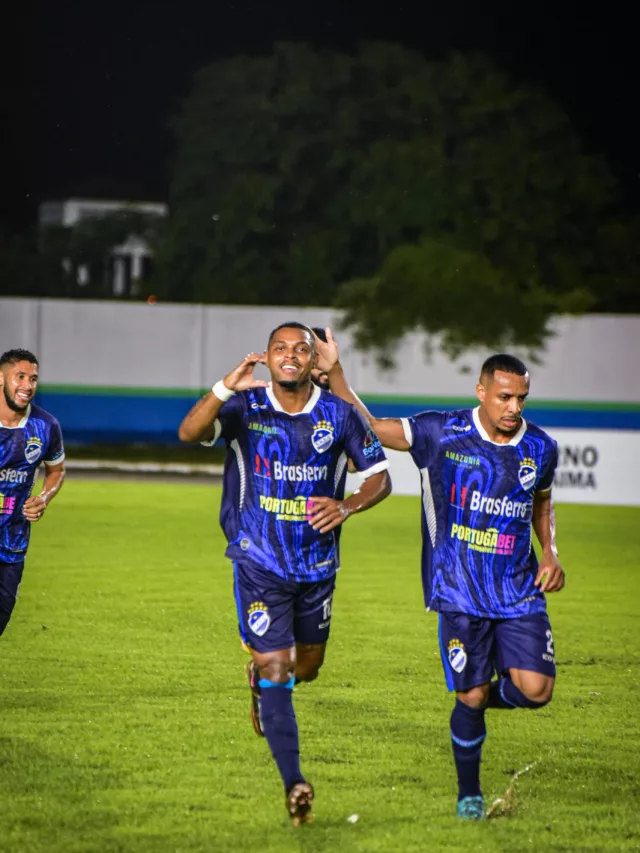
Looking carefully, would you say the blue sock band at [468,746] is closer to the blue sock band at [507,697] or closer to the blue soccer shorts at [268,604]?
the blue sock band at [507,697]

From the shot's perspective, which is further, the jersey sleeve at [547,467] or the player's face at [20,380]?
the player's face at [20,380]

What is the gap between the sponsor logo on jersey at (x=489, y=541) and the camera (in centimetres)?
586

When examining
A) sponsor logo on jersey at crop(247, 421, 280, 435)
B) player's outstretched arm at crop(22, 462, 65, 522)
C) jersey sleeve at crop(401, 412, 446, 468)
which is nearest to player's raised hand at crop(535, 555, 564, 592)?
jersey sleeve at crop(401, 412, 446, 468)

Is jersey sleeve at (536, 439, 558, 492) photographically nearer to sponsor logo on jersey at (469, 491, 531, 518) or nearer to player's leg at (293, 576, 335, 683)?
sponsor logo on jersey at (469, 491, 531, 518)

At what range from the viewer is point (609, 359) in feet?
101

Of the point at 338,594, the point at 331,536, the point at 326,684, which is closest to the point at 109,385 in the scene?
the point at 338,594

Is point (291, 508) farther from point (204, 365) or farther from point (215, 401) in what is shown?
point (204, 365)

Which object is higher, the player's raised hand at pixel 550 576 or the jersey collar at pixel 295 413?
the jersey collar at pixel 295 413

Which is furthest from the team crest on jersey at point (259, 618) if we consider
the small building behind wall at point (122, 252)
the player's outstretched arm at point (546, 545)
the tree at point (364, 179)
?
the small building behind wall at point (122, 252)

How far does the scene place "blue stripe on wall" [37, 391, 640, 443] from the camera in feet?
101

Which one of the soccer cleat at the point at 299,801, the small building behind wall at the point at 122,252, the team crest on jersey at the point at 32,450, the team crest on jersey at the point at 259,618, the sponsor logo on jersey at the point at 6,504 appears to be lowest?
the soccer cleat at the point at 299,801

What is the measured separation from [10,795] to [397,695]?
3.06 meters

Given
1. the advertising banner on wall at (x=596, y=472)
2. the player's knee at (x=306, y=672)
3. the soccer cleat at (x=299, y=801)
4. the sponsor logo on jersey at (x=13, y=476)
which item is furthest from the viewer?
the advertising banner on wall at (x=596, y=472)

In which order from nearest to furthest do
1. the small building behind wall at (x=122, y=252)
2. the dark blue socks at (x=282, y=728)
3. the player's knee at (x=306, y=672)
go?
the dark blue socks at (x=282, y=728), the player's knee at (x=306, y=672), the small building behind wall at (x=122, y=252)
